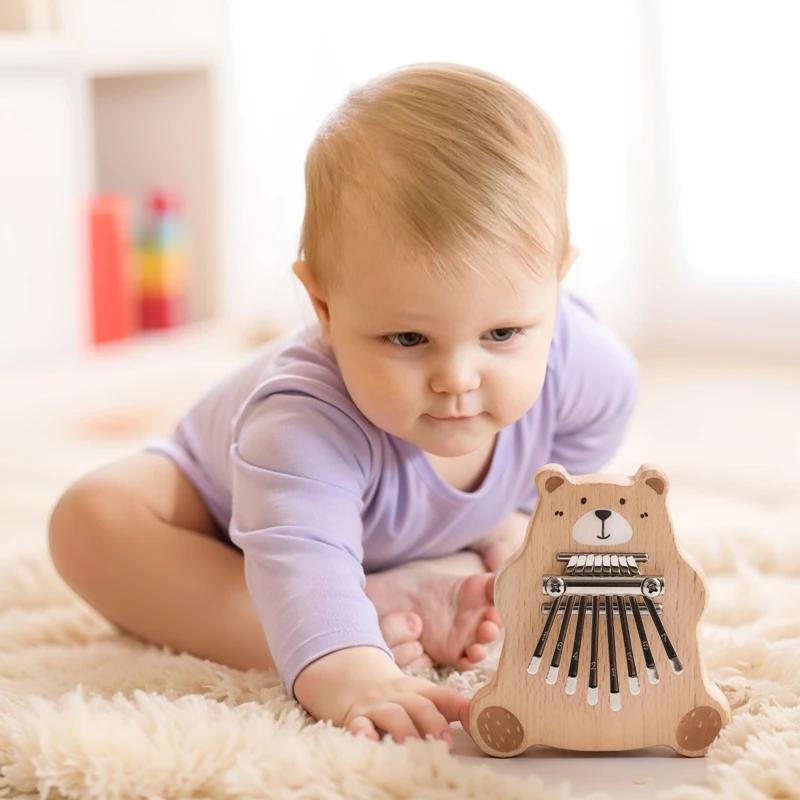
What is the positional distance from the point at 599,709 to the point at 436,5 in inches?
61.5

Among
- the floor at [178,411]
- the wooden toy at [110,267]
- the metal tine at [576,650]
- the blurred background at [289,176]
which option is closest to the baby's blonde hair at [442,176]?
the metal tine at [576,650]

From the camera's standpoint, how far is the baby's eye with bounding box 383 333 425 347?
81cm

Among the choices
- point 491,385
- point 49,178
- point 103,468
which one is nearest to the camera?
point 491,385

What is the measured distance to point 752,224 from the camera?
217cm

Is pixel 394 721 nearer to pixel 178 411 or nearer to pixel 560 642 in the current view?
pixel 560 642

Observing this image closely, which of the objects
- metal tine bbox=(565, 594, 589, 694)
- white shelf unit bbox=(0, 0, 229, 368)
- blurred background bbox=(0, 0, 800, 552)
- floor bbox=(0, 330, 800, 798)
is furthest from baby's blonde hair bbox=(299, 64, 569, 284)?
white shelf unit bbox=(0, 0, 229, 368)

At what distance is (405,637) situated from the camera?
0.90 m

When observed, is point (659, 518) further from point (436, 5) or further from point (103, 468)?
point (436, 5)

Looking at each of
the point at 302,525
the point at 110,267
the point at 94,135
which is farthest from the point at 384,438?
the point at 94,135

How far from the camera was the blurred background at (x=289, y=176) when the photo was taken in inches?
75.2

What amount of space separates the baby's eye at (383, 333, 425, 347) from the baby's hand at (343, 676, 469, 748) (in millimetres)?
211

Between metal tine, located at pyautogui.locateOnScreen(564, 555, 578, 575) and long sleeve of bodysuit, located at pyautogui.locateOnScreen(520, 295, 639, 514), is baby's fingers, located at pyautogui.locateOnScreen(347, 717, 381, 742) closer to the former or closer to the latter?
metal tine, located at pyautogui.locateOnScreen(564, 555, 578, 575)

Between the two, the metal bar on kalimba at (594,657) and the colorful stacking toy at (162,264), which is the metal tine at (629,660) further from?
the colorful stacking toy at (162,264)

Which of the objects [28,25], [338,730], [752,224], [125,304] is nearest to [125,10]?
[28,25]
